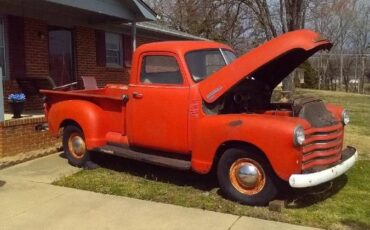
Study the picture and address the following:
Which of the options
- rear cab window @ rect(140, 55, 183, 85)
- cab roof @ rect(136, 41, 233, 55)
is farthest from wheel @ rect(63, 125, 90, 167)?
cab roof @ rect(136, 41, 233, 55)

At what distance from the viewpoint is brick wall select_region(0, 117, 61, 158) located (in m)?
8.73

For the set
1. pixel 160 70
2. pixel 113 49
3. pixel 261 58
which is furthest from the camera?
pixel 113 49

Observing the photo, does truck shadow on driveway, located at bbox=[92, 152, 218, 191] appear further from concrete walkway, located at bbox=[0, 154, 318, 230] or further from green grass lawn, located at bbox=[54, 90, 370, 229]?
concrete walkway, located at bbox=[0, 154, 318, 230]

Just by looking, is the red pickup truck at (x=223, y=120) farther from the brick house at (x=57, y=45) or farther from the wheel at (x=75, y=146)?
the brick house at (x=57, y=45)

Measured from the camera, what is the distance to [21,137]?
907cm

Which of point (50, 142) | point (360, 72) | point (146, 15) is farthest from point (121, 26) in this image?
point (360, 72)

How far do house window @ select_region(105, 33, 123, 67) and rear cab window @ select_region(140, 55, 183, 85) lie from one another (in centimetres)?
885

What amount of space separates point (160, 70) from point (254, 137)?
1836mm

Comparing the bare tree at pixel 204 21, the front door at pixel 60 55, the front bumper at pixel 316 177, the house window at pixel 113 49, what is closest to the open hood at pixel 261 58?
the front bumper at pixel 316 177

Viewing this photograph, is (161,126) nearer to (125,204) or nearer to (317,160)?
(125,204)

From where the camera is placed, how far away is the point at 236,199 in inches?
239

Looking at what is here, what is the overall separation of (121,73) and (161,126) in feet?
32.3

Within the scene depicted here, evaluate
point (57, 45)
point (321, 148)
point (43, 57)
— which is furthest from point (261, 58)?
point (57, 45)

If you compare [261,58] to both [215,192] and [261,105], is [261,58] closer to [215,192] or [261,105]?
[261,105]
